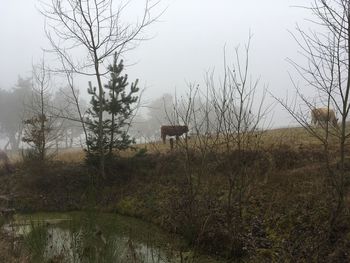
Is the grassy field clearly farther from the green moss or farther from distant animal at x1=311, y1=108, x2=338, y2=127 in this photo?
distant animal at x1=311, y1=108, x2=338, y2=127

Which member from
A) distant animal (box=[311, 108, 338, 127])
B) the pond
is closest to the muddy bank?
the pond

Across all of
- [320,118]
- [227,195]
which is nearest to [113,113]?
[227,195]

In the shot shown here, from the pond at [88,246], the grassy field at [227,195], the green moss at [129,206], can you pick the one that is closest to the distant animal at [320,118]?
the grassy field at [227,195]

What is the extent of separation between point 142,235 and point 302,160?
5.57 meters

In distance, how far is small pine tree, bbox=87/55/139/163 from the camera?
1681 cm

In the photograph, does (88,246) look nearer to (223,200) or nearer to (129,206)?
(223,200)

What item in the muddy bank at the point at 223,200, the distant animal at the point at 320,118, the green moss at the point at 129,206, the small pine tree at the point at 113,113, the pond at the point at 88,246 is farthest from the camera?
the small pine tree at the point at 113,113

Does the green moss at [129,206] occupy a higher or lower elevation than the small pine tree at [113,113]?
lower

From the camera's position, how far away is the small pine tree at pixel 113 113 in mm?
16812

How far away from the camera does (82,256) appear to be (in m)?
6.78

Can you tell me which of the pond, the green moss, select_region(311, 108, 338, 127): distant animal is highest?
select_region(311, 108, 338, 127): distant animal

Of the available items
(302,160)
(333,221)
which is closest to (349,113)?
(333,221)

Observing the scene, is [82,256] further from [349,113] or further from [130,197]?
[130,197]

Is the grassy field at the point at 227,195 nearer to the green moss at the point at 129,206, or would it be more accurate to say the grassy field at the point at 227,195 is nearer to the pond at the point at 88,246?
the green moss at the point at 129,206
